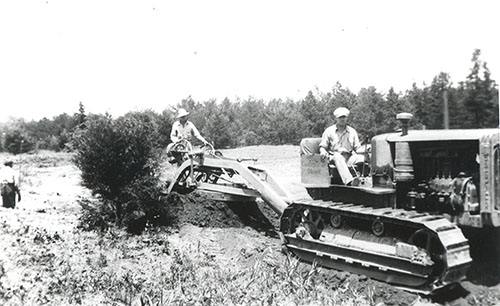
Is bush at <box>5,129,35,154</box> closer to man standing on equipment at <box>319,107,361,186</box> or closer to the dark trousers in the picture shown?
the dark trousers

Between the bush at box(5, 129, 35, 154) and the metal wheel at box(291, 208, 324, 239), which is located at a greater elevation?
the bush at box(5, 129, 35, 154)

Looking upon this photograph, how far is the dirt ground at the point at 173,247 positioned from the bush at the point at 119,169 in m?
0.50

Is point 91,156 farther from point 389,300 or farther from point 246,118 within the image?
point 246,118

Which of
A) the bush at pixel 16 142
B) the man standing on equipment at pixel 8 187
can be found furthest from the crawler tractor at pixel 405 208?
the bush at pixel 16 142

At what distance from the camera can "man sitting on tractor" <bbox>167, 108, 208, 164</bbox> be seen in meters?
10.8

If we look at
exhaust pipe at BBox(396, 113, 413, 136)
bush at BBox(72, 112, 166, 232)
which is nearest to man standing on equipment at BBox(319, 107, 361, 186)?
exhaust pipe at BBox(396, 113, 413, 136)

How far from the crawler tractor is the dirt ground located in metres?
0.31

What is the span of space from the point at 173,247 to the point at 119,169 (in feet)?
6.49

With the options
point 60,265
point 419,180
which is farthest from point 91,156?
point 419,180

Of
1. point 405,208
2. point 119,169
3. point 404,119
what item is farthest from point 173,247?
point 404,119

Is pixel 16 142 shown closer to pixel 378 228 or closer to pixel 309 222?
pixel 309 222

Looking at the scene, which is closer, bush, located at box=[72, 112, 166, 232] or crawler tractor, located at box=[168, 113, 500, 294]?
crawler tractor, located at box=[168, 113, 500, 294]

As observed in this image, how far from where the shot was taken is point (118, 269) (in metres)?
7.76

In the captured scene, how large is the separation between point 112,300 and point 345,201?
3.66 m
